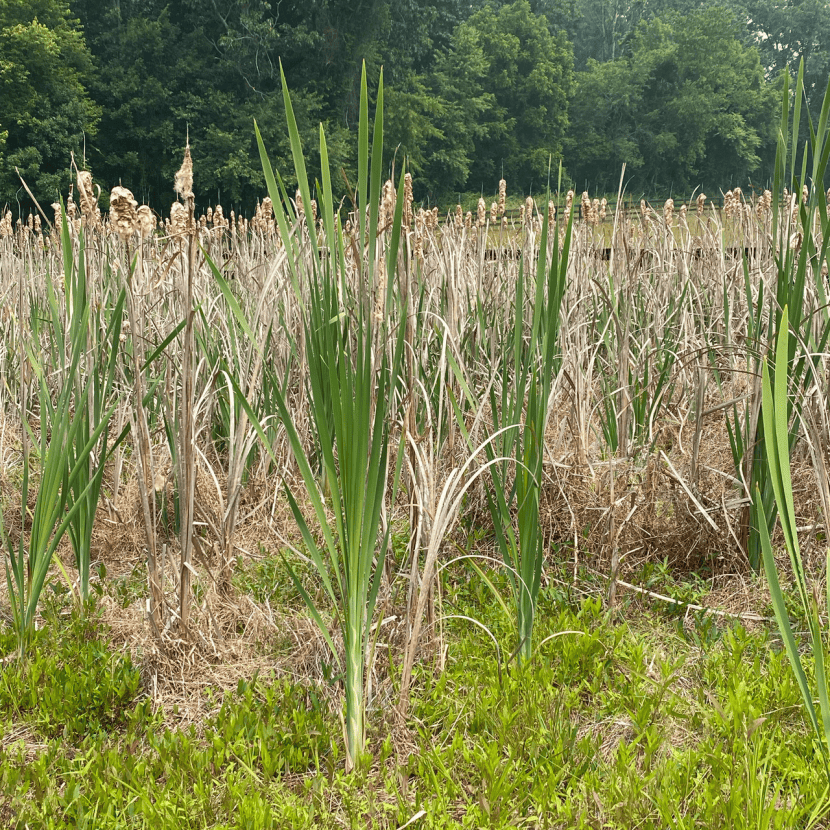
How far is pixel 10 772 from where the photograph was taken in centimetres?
150

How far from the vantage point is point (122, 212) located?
1579 millimetres

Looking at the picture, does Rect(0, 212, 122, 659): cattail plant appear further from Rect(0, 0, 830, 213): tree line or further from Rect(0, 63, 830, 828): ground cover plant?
Rect(0, 0, 830, 213): tree line

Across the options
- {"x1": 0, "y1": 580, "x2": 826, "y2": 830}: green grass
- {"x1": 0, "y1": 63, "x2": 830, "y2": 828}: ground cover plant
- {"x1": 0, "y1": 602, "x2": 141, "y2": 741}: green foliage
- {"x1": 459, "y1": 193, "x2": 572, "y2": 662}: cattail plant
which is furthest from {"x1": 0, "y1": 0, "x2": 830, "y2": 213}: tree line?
{"x1": 0, "y1": 602, "x2": 141, "y2": 741}: green foliage

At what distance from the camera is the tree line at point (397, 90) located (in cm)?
2117

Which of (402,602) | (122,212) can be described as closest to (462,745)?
(402,602)

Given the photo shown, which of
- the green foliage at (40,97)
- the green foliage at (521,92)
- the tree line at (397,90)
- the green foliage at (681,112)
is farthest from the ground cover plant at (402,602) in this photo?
the green foliage at (681,112)

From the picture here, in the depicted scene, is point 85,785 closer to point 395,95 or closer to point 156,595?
point 156,595

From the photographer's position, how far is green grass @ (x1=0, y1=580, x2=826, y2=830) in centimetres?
140

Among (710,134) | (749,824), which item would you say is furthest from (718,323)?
(710,134)

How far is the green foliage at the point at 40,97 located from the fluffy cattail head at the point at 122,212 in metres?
18.6

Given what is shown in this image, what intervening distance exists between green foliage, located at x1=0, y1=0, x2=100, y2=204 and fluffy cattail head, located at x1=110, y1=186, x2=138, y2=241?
18574mm

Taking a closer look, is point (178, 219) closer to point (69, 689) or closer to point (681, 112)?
point (69, 689)

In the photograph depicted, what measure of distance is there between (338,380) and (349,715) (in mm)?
674

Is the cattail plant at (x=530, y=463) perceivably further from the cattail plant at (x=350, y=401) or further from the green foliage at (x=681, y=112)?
the green foliage at (x=681, y=112)
